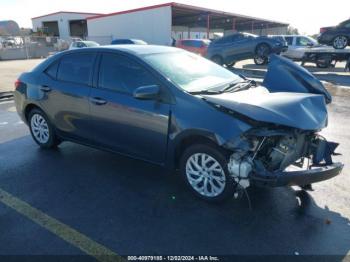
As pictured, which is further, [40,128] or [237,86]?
[40,128]

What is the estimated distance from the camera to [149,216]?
11.3 feet

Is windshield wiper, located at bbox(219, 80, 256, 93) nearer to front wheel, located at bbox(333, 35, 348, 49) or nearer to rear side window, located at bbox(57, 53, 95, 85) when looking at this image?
rear side window, located at bbox(57, 53, 95, 85)

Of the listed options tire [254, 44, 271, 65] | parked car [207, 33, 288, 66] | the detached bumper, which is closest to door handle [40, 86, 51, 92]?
the detached bumper

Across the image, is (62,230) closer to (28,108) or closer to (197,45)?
(28,108)

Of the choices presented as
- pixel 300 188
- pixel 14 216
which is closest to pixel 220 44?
pixel 300 188

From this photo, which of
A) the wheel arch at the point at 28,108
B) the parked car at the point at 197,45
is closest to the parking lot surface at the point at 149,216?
the wheel arch at the point at 28,108

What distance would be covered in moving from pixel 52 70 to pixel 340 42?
15.4 m

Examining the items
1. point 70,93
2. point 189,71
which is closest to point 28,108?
point 70,93

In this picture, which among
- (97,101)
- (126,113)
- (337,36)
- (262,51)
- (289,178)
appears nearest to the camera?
(289,178)

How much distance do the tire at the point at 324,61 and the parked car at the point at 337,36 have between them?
629 millimetres

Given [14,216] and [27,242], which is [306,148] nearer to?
[27,242]

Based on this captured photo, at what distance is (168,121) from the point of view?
3691 millimetres

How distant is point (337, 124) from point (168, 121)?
4690 mm

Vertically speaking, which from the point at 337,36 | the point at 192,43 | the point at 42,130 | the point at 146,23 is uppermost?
the point at 146,23
